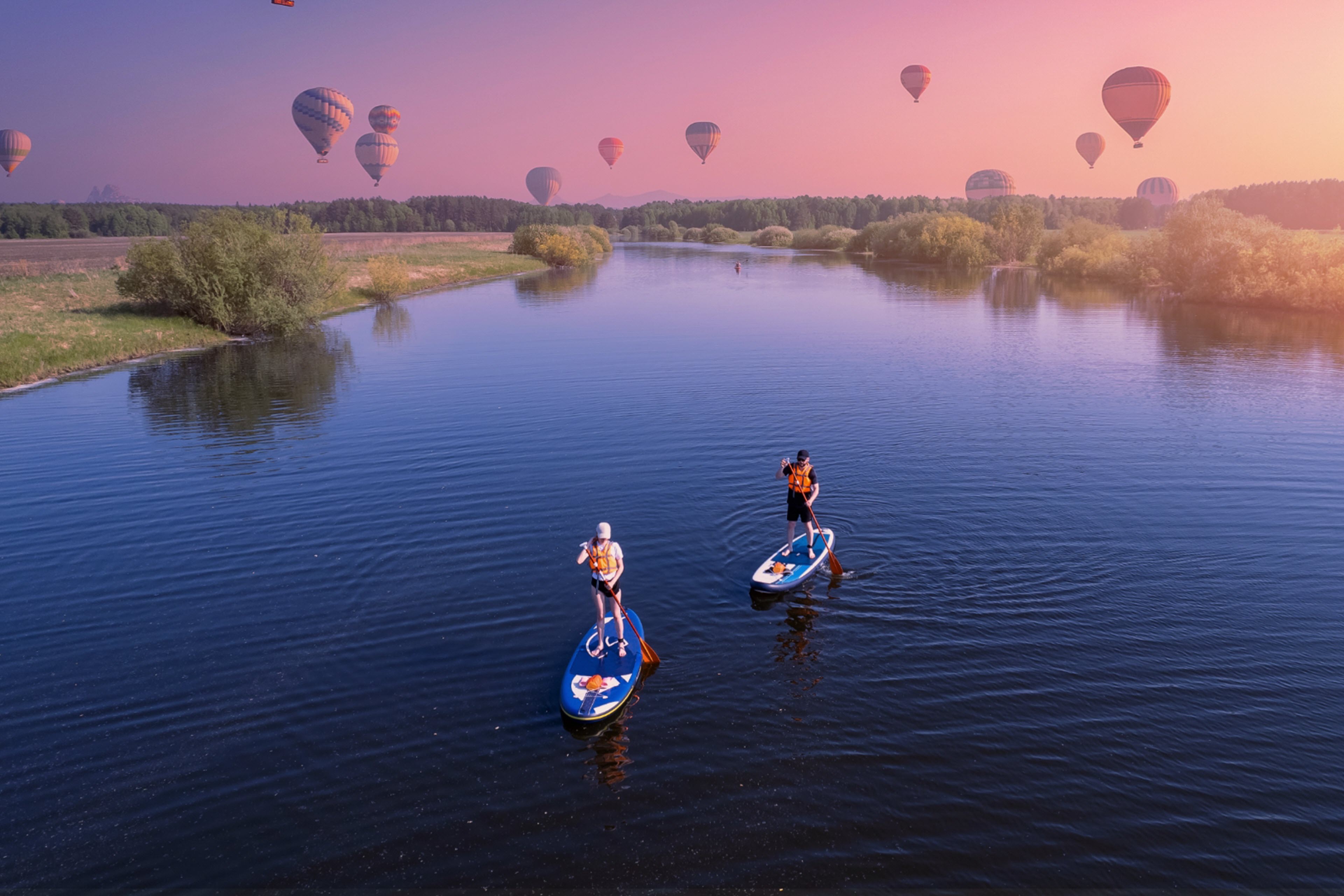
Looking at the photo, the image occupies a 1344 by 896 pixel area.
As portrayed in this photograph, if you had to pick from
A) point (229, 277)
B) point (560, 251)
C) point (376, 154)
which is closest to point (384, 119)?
point (376, 154)

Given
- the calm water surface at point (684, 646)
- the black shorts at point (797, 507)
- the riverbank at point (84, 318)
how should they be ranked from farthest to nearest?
the riverbank at point (84, 318) → the black shorts at point (797, 507) → the calm water surface at point (684, 646)

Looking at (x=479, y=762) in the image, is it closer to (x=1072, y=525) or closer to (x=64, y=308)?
(x=1072, y=525)

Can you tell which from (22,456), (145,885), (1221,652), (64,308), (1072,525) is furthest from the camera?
(64,308)

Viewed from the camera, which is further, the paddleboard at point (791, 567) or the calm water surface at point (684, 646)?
the paddleboard at point (791, 567)

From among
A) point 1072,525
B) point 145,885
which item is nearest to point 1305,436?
point 1072,525

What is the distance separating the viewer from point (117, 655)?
47.3 feet

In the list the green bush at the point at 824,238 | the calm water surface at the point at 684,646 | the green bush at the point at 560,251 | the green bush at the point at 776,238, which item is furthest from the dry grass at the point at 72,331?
the green bush at the point at 776,238

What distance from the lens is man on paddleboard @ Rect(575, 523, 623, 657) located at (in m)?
13.3

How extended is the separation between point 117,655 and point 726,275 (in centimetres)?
8712

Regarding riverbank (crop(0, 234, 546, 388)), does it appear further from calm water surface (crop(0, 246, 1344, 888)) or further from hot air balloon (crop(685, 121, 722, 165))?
hot air balloon (crop(685, 121, 722, 165))

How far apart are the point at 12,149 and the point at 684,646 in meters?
161

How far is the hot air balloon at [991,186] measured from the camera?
187625 mm

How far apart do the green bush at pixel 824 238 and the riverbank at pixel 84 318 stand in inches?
3613

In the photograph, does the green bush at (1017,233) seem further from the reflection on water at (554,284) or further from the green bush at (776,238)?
the green bush at (776,238)
